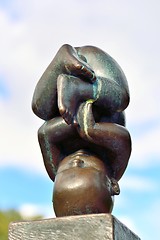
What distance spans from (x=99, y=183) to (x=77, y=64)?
0.66 metres

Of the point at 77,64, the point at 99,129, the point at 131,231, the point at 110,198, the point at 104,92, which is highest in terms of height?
the point at 77,64

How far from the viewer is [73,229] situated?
7.92 ft

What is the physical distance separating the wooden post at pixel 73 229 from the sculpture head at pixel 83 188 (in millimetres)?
190

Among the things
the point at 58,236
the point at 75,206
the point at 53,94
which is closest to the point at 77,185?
the point at 75,206

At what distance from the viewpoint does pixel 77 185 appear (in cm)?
265

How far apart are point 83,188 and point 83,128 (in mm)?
336

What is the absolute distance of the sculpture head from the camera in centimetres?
263

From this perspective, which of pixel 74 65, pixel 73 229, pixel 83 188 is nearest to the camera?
pixel 73 229

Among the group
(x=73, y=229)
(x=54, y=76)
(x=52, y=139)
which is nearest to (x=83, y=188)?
(x=73, y=229)

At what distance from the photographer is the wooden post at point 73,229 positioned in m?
2.37

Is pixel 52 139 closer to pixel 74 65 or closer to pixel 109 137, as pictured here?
pixel 109 137

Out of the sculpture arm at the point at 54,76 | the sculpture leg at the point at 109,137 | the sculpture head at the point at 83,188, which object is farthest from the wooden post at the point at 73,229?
the sculpture arm at the point at 54,76

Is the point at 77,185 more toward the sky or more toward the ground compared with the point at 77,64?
more toward the ground

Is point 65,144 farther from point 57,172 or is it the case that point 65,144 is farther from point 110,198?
point 110,198
